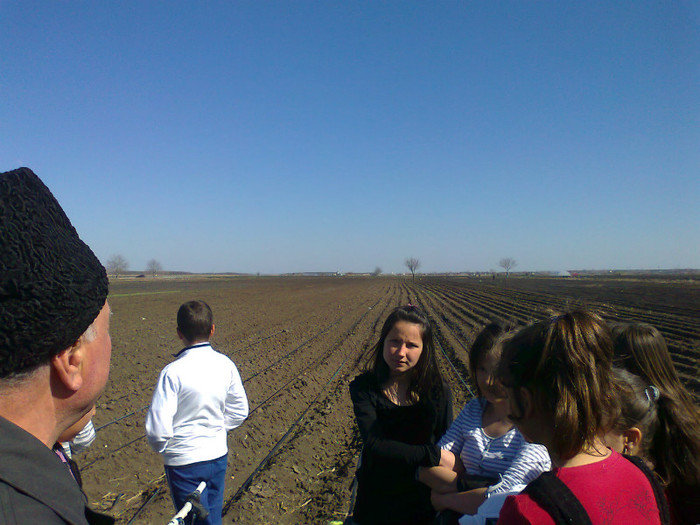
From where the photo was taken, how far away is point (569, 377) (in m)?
1.26

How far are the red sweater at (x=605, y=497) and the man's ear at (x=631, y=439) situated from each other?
43cm

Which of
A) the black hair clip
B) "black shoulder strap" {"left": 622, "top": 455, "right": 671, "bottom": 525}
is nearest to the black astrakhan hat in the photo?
"black shoulder strap" {"left": 622, "top": 455, "right": 671, "bottom": 525}

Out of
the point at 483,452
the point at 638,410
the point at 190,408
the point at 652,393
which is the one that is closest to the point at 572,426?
the point at 638,410

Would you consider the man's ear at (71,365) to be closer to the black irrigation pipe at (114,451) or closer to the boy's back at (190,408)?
the boy's back at (190,408)

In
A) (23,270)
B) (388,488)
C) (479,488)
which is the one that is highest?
(23,270)

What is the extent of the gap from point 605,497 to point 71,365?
1.45m

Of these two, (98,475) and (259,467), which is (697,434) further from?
(98,475)

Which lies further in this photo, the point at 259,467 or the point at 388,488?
the point at 259,467

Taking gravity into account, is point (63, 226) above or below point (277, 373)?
above

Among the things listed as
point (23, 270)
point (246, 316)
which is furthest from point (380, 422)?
point (246, 316)

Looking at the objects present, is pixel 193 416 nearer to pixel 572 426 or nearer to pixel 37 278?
pixel 37 278

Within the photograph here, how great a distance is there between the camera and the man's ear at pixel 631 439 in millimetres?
1642

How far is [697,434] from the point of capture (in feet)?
5.90

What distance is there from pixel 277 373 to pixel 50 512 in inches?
399
